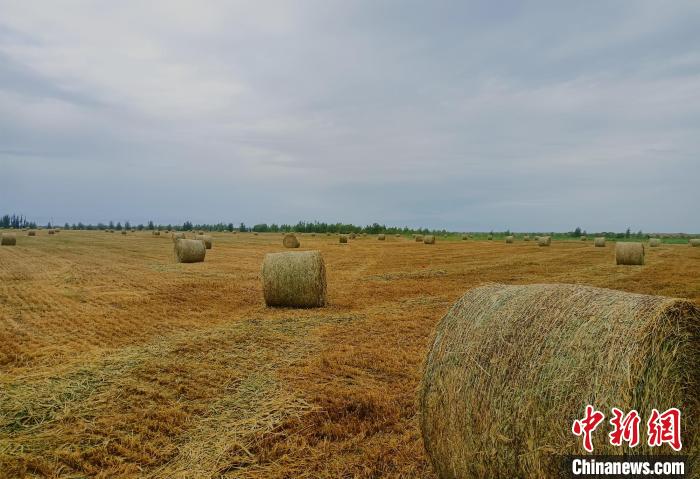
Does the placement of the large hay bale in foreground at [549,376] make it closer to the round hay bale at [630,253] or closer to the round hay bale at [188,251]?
the round hay bale at [188,251]

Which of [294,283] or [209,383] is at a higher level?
[294,283]

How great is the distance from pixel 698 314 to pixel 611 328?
0.66 m

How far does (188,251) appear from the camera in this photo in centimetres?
2580

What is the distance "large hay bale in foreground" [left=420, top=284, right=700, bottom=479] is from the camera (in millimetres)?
3395

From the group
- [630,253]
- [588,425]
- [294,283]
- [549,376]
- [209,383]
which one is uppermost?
[630,253]

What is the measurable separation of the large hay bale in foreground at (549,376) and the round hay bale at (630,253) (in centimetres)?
→ 2398

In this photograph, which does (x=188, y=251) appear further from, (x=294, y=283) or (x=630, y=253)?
(x=630, y=253)

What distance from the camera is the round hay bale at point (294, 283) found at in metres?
13.4

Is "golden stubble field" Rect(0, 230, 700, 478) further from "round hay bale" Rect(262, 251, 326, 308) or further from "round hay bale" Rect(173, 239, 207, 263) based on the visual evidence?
"round hay bale" Rect(173, 239, 207, 263)

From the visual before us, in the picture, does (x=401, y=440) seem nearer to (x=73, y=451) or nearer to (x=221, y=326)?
(x=73, y=451)

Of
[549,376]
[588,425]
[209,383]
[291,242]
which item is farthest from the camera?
[291,242]

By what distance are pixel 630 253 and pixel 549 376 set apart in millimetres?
25006

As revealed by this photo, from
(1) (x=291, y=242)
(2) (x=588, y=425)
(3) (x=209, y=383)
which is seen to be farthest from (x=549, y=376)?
(1) (x=291, y=242)

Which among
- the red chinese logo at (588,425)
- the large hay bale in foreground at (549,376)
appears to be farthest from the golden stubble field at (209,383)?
the red chinese logo at (588,425)
